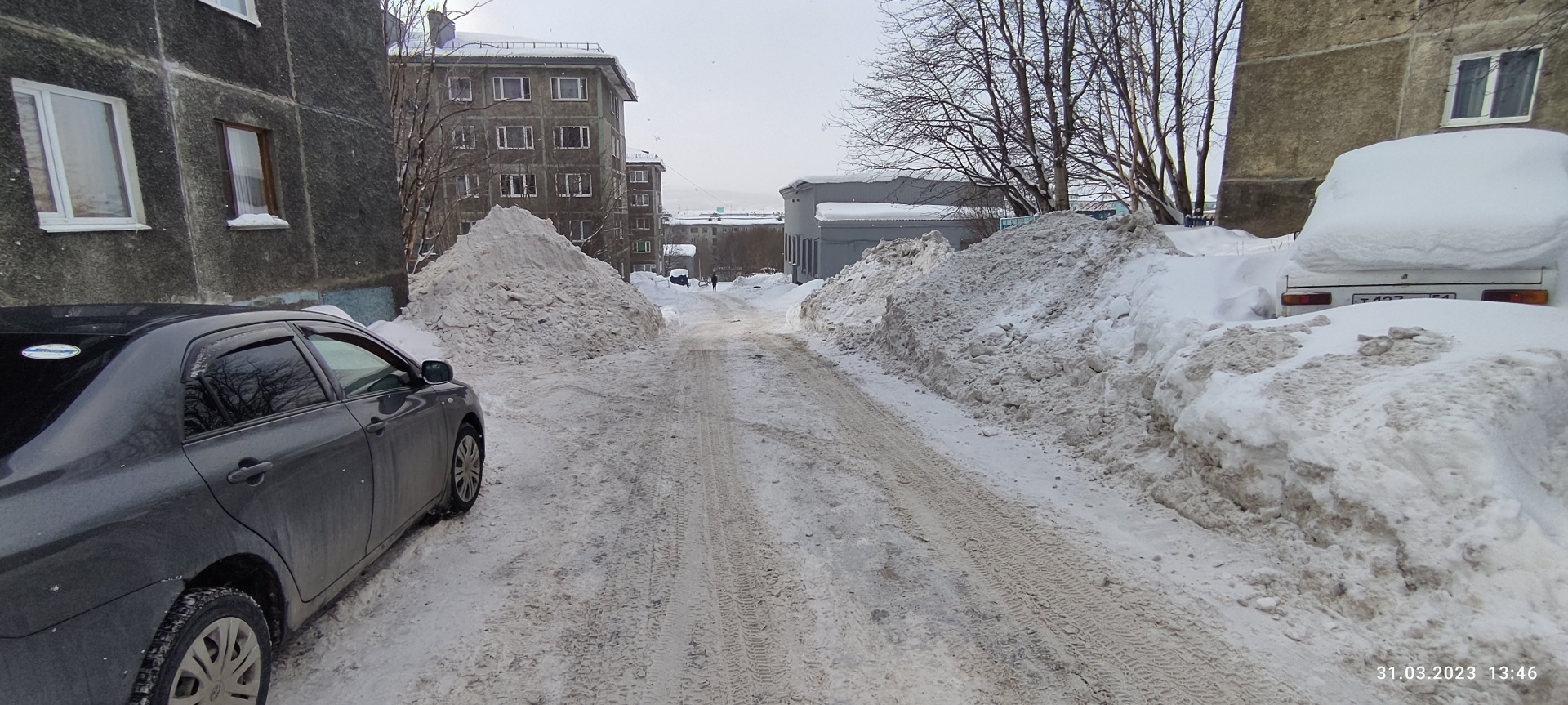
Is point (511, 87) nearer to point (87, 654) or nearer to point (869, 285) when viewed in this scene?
point (869, 285)

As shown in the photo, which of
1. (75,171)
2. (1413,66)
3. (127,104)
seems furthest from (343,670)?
(1413,66)

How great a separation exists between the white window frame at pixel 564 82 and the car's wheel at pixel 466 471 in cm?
3878

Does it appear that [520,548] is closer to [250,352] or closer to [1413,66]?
[250,352]

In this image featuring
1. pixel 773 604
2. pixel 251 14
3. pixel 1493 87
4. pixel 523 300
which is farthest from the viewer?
pixel 523 300

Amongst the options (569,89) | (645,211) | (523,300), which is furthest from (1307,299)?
(645,211)

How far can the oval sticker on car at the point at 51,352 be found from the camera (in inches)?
102

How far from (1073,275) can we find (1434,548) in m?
6.48

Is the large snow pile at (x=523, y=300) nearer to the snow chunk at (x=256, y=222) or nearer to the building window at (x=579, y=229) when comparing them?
the snow chunk at (x=256, y=222)

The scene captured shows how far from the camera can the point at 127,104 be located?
7770 millimetres

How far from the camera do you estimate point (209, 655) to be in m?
2.47

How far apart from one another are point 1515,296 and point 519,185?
41050 millimetres

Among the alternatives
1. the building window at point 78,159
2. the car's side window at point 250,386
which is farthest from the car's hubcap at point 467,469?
the building window at point 78,159

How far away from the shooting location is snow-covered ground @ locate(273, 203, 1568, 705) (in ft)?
10.4

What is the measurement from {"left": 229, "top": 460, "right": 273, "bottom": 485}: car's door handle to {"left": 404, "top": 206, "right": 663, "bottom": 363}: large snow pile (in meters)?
8.73
